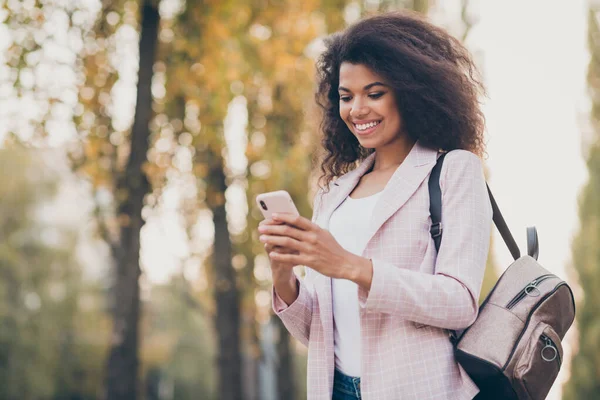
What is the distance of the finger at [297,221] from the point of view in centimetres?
184

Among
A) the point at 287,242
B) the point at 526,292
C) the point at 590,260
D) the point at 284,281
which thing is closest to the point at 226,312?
the point at 284,281

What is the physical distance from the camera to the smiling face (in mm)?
2312

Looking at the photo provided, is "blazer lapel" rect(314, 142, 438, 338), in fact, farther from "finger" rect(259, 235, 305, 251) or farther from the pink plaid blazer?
"finger" rect(259, 235, 305, 251)

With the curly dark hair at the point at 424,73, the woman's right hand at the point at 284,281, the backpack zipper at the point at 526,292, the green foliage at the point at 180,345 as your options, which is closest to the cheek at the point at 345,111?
the curly dark hair at the point at 424,73

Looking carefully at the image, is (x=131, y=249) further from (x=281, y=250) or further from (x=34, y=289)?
(x=34, y=289)

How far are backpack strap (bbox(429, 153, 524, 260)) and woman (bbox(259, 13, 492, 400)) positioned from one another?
0.02m

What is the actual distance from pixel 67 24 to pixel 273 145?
272 centimetres

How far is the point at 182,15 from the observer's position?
673 centimetres

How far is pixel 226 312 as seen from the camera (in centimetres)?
952

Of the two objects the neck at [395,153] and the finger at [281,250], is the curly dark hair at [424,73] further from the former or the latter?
the finger at [281,250]

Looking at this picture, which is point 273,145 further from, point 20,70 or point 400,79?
point 400,79

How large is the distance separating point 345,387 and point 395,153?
0.78 m

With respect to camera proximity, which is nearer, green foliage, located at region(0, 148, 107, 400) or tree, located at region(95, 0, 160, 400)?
tree, located at region(95, 0, 160, 400)

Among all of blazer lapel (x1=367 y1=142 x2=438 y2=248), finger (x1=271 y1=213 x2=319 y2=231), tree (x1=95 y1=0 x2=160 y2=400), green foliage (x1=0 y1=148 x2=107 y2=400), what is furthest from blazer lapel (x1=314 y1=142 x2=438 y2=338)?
green foliage (x1=0 y1=148 x2=107 y2=400)
